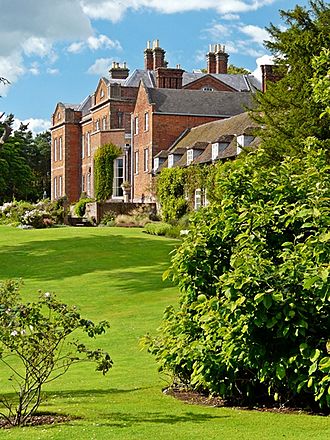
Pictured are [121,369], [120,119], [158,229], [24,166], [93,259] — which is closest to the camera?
[121,369]

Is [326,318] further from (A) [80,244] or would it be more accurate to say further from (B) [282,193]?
(A) [80,244]

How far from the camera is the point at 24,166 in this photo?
254 ft

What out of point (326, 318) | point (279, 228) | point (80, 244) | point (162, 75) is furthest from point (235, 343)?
point (162, 75)

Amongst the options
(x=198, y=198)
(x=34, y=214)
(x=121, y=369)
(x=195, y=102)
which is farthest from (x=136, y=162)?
(x=121, y=369)

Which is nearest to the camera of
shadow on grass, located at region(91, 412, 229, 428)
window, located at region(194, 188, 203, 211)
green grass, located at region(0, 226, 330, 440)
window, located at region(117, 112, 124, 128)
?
green grass, located at region(0, 226, 330, 440)

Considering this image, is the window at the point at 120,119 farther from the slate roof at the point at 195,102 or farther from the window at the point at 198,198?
the window at the point at 198,198

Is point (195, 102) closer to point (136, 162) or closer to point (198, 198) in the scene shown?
point (136, 162)

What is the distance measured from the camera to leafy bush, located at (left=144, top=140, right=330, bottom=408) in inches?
336

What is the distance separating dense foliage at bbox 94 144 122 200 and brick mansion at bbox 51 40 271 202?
47cm

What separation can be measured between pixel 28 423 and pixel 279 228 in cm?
402

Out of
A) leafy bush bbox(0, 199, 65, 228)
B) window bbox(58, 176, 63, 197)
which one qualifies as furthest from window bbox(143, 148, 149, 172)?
window bbox(58, 176, 63, 197)

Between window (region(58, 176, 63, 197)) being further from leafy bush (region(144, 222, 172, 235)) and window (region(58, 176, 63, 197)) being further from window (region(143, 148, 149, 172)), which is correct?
leafy bush (region(144, 222, 172, 235))

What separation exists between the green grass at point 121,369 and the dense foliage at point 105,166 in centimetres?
2812

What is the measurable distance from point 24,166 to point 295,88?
57084mm
